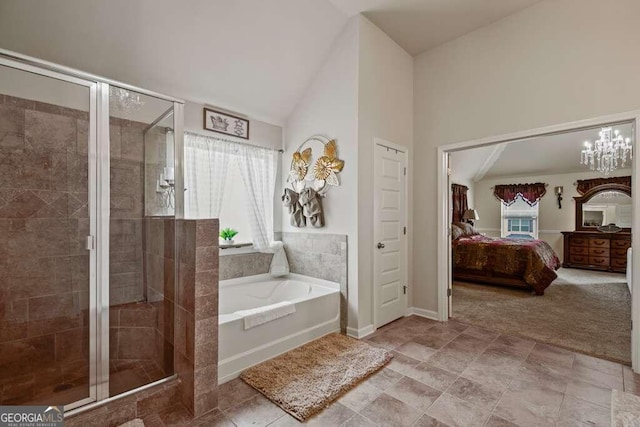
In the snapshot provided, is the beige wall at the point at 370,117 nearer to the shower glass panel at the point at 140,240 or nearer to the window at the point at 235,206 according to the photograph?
the window at the point at 235,206

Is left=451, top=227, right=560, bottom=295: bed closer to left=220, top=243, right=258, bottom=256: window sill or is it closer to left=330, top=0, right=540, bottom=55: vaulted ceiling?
left=330, top=0, right=540, bottom=55: vaulted ceiling

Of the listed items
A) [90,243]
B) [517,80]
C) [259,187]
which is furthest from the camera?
[259,187]

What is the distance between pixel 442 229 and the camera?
335cm

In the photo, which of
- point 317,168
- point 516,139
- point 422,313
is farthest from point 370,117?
point 422,313

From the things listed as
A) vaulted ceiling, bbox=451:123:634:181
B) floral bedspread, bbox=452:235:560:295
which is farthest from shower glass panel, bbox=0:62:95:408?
vaulted ceiling, bbox=451:123:634:181

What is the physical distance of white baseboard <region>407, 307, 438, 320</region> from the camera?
3422mm

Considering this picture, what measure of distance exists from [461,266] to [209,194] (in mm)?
4411

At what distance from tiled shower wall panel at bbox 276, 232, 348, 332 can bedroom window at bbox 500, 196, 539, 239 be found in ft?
20.7

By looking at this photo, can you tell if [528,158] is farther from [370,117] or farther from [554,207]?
[370,117]

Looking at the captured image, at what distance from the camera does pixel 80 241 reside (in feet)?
6.79

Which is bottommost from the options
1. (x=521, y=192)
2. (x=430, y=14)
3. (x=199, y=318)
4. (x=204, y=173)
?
(x=199, y=318)

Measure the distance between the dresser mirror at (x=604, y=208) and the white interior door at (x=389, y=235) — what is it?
581cm

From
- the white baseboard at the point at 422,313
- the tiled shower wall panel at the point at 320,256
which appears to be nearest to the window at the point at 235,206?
the tiled shower wall panel at the point at 320,256

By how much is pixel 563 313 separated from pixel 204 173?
4632 millimetres
